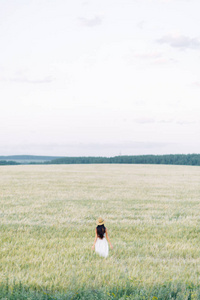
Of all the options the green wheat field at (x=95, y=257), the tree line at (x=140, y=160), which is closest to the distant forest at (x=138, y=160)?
the tree line at (x=140, y=160)

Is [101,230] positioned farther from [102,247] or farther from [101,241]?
[102,247]

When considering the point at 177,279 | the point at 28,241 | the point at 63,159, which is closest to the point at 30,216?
the point at 28,241

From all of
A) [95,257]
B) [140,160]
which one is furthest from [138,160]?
[95,257]

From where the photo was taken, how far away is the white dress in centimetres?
636

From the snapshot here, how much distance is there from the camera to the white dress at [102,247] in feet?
20.9

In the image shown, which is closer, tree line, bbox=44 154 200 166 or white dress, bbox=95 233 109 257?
white dress, bbox=95 233 109 257

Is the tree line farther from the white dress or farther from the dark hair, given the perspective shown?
the dark hair

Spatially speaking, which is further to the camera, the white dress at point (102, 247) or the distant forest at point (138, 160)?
the distant forest at point (138, 160)

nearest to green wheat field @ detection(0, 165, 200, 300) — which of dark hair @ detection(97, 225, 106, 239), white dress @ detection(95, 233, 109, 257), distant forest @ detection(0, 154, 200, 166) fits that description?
white dress @ detection(95, 233, 109, 257)

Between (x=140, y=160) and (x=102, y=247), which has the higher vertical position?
(x=140, y=160)

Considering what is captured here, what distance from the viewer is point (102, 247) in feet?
21.0

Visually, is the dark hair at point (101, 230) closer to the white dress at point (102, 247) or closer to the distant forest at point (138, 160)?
the white dress at point (102, 247)

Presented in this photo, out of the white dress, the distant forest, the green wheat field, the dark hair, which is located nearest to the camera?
the green wheat field

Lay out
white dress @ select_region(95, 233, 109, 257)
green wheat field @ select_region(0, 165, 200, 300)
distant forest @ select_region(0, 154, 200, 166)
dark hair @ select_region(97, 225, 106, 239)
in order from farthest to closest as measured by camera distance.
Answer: distant forest @ select_region(0, 154, 200, 166)
white dress @ select_region(95, 233, 109, 257)
dark hair @ select_region(97, 225, 106, 239)
green wheat field @ select_region(0, 165, 200, 300)
